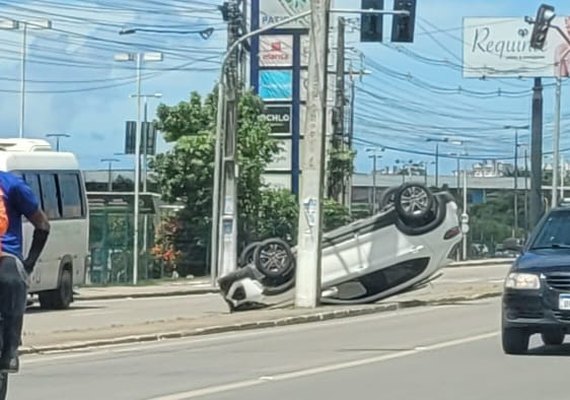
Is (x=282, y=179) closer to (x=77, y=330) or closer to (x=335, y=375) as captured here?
(x=77, y=330)

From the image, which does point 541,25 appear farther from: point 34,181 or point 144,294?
point 34,181

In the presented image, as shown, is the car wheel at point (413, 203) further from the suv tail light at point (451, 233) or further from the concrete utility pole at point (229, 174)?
the concrete utility pole at point (229, 174)

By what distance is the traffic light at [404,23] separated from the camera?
28.9 metres

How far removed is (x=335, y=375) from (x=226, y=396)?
216 centimetres

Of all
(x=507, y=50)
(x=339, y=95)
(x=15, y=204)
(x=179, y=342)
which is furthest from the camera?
(x=507, y=50)

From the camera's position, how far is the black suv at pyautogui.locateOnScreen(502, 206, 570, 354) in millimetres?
16281

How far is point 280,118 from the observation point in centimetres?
6762

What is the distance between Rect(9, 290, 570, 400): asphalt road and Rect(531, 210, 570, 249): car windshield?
132 cm

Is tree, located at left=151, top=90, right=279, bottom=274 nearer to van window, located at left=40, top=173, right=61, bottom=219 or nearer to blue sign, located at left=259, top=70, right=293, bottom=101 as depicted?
blue sign, located at left=259, top=70, right=293, bottom=101

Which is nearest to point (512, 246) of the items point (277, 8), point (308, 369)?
point (308, 369)

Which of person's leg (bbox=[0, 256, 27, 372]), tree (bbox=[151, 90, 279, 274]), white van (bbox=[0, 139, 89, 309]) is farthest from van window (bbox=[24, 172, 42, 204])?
tree (bbox=[151, 90, 279, 274])

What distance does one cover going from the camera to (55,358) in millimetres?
17688

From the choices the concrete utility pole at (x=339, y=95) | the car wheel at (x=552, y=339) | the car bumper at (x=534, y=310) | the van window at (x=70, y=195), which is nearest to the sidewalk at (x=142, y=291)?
the van window at (x=70, y=195)

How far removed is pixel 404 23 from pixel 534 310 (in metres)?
13.6
